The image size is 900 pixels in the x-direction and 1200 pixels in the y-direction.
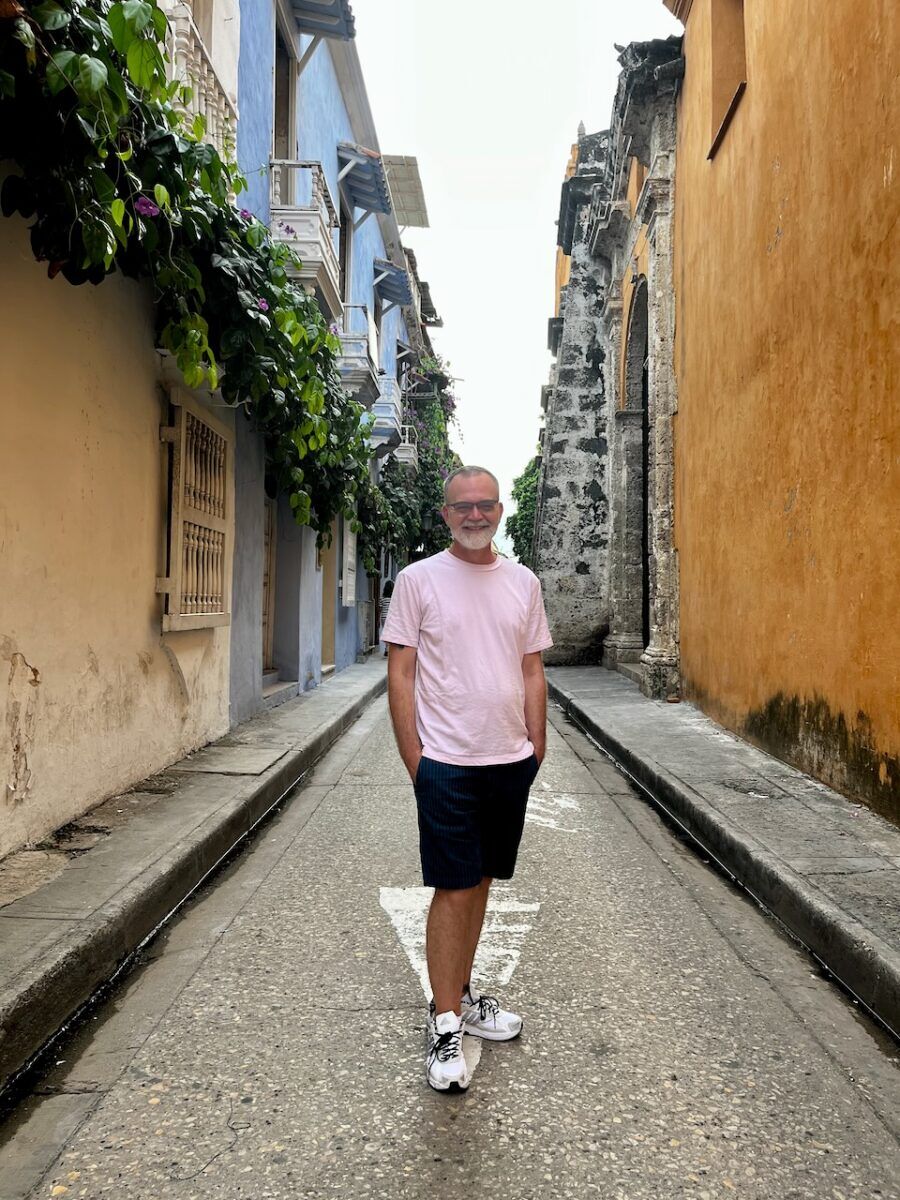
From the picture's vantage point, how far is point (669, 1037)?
2.87 metres

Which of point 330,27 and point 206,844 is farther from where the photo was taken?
point 330,27

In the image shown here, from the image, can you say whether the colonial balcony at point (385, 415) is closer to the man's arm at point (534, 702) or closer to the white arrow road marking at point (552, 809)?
the white arrow road marking at point (552, 809)

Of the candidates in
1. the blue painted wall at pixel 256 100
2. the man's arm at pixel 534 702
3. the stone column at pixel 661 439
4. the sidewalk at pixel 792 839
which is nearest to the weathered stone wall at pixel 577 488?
the stone column at pixel 661 439

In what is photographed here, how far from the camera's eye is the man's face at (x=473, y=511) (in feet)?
9.12

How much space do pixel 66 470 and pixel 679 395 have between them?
7.81 metres

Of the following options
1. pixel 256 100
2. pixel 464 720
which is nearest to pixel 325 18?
pixel 256 100

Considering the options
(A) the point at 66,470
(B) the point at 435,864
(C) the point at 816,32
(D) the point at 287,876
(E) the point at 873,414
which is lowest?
(D) the point at 287,876

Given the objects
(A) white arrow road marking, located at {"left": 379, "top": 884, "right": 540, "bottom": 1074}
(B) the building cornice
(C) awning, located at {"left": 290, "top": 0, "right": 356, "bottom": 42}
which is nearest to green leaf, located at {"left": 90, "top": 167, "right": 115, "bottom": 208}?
(A) white arrow road marking, located at {"left": 379, "top": 884, "right": 540, "bottom": 1074}

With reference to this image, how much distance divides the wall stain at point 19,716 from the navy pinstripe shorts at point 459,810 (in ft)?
7.62

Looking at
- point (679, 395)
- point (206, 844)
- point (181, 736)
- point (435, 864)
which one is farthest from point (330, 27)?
point (435, 864)

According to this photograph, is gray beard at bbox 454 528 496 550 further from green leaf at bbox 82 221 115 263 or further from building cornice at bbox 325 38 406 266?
building cornice at bbox 325 38 406 266

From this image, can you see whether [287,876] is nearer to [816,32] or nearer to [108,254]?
[108,254]

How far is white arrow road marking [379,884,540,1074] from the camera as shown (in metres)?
3.37

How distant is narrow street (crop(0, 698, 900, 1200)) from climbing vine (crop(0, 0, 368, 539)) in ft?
9.02
